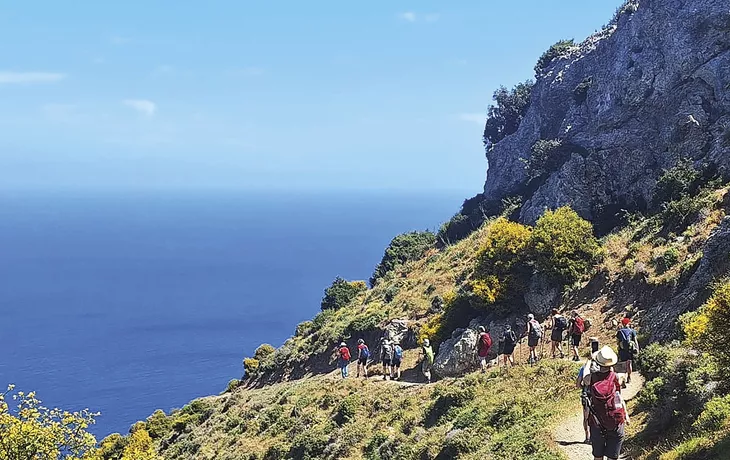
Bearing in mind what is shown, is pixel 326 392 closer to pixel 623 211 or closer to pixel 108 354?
pixel 623 211

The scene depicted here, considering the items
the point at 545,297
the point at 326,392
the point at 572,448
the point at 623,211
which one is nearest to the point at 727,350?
the point at 572,448

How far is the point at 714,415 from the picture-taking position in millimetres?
10727

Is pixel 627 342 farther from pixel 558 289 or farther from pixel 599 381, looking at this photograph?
pixel 558 289

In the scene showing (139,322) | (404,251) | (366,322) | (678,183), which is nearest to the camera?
(678,183)

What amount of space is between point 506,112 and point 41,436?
63.7 metres

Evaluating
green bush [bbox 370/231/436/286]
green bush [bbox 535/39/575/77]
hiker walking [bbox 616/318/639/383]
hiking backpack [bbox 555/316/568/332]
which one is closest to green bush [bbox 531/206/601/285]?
hiking backpack [bbox 555/316/568/332]

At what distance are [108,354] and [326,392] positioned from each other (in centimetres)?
8569

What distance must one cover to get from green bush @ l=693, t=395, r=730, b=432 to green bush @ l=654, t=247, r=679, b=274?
15093 millimetres

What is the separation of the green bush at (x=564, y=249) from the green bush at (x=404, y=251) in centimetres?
2846

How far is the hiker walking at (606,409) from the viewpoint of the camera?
30.6 ft

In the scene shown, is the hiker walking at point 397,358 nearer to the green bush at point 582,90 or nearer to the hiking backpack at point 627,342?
the hiking backpack at point 627,342

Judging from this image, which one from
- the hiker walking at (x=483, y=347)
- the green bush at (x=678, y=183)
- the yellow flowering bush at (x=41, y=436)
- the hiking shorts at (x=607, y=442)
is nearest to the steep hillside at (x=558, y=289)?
the green bush at (x=678, y=183)

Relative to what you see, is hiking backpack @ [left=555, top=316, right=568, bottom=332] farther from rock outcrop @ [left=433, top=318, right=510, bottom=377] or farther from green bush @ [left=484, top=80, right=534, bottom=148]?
green bush @ [left=484, top=80, right=534, bottom=148]

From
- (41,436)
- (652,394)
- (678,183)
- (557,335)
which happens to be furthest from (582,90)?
(41,436)
